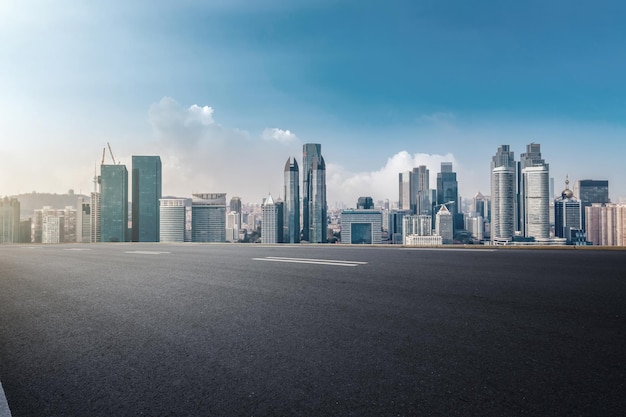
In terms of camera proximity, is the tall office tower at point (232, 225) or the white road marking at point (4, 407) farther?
the tall office tower at point (232, 225)

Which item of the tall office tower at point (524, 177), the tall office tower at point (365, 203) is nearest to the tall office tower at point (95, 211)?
the tall office tower at point (365, 203)

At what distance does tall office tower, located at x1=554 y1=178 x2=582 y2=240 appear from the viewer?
279 ft

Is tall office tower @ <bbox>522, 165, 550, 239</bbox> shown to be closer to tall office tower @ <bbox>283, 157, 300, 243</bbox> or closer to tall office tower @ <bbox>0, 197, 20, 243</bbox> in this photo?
tall office tower @ <bbox>283, 157, 300, 243</bbox>

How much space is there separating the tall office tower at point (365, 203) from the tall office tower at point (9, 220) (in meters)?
117

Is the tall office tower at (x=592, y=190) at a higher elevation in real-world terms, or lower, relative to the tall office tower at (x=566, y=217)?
higher

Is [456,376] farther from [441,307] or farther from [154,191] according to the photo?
[154,191]

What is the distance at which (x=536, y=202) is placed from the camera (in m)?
120

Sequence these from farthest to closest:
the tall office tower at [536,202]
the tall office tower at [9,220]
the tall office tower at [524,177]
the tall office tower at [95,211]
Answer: the tall office tower at [524,177]
the tall office tower at [95,211]
the tall office tower at [536,202]
the tall office tower at [9,220]

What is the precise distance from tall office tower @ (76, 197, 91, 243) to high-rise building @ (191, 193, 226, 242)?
92.3 ft

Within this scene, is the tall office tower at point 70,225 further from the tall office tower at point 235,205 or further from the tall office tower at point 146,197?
the tall office tower at point 235,205

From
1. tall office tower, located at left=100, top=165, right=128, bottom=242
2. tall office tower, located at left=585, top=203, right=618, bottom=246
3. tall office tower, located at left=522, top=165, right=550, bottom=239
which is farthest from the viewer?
tall office tower, located at left=100, top=165, right=128, bottom=242

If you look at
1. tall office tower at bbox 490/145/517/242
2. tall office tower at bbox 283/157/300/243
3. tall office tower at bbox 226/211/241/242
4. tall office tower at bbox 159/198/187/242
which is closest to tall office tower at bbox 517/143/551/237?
tall office tower at bbox 490/145/517/242

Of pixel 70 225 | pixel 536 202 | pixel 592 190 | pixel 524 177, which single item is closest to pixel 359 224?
pixel 536 202

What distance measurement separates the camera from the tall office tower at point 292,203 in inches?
5064
